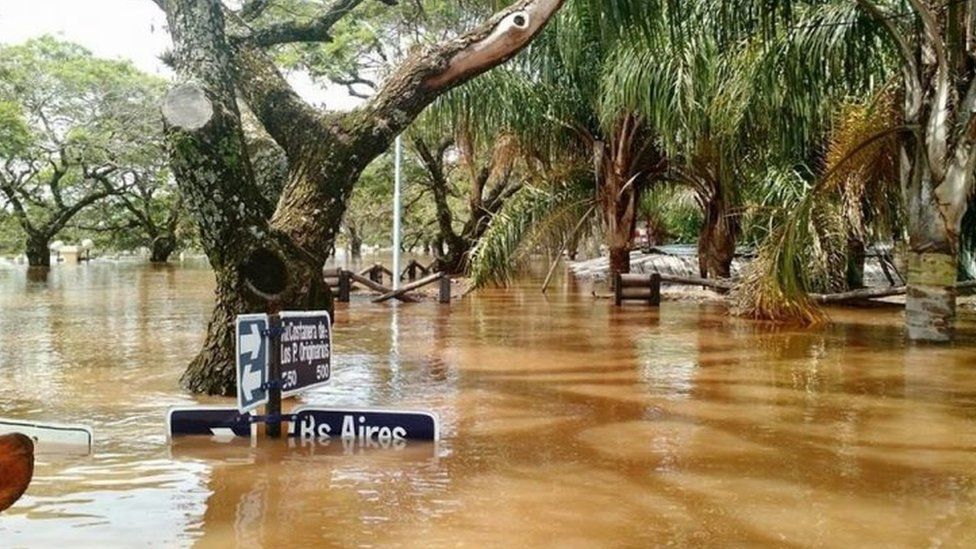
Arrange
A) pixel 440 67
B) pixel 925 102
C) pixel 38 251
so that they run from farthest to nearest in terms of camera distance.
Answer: pixel 38 251, pixel 925 102, pixel 440 67

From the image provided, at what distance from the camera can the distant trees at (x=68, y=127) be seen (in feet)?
106

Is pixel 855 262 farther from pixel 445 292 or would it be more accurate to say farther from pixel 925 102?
pixel 445 292

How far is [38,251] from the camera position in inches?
1442

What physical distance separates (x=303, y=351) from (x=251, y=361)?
483mm

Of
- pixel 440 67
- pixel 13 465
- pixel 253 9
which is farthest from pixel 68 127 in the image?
pixel 13 465

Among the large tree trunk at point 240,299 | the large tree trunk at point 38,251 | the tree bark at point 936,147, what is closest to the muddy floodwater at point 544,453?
the large tree trunk at point 240,299

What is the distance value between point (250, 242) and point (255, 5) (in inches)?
176

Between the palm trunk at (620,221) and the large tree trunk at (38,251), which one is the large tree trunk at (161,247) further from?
the palm trunk at (620,221)

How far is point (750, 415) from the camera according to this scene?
6.86m

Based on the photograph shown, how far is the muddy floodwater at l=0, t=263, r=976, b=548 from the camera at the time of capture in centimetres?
414

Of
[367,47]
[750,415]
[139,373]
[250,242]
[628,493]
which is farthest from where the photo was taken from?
[367,47]

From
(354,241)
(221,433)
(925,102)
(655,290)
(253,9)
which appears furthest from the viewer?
(354,241)

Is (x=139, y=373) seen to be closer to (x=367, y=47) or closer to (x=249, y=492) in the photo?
(x=249, y=492)

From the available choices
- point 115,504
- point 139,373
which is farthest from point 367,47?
point 115,504
